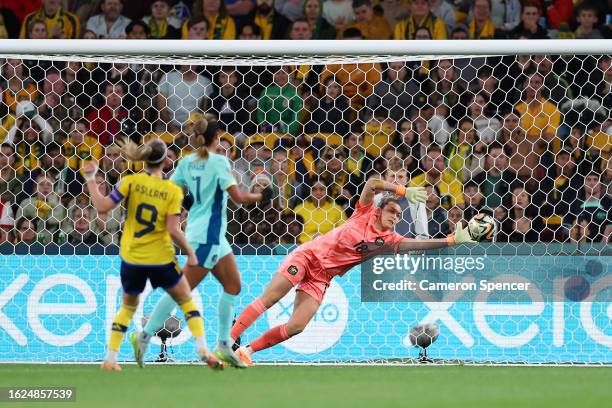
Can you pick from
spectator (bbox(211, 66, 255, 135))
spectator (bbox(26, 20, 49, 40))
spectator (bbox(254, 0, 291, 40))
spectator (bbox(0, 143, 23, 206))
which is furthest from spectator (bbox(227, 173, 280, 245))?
spectator (bbox(26, 20, 49, 40))

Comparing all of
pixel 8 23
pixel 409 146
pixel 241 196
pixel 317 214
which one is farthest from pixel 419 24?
pixel 241 196

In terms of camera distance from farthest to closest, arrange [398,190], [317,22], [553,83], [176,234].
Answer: [317,22] < [553,83] < [398,190] < [176,234]

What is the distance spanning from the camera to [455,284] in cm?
1092

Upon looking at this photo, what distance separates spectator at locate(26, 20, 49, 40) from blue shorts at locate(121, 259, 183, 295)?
700cm

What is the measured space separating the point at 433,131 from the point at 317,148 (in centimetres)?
120

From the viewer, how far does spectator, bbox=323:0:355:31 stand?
50.4 feet

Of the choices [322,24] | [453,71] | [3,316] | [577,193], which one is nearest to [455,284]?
[577,193]

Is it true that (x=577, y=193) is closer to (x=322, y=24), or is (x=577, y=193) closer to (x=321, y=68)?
(x=321, y=68)

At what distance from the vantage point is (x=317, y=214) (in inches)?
453

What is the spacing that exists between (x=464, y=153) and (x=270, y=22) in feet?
14.0

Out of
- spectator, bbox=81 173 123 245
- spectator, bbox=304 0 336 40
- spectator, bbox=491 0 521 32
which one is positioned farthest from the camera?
spectator, bbox=491 0 521 32

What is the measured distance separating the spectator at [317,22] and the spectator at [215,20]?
92 centimetres

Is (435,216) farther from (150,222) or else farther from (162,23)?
(162,23)

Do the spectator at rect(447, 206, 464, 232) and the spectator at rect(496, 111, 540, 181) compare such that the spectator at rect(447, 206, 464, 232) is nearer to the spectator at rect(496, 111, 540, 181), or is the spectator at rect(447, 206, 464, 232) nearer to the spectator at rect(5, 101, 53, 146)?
the spectator at rect(496, 111, 540, 181)
